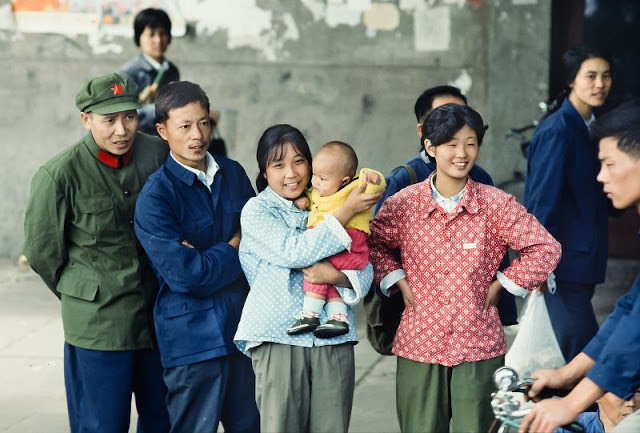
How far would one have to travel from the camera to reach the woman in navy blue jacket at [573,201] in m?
5.47

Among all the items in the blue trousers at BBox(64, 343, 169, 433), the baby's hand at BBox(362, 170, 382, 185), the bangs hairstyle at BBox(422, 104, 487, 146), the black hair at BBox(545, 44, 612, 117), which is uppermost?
the black hair at BBox(545, 44, 612, 117)

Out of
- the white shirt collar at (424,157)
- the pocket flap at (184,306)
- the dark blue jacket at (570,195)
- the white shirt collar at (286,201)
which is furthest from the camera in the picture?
the dark blue jacket at (570,195)

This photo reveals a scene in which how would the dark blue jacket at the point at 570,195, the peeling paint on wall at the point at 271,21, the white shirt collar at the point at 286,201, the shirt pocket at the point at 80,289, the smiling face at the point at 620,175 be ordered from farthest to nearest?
the peeling paint on wall at the point at 271,21 → the dark blue jacket at the point at 570,195 → the shirt pocket at the point at 80,289 → the white shirt collar at the point at 286,201 → the smiling face at the point at 620,175

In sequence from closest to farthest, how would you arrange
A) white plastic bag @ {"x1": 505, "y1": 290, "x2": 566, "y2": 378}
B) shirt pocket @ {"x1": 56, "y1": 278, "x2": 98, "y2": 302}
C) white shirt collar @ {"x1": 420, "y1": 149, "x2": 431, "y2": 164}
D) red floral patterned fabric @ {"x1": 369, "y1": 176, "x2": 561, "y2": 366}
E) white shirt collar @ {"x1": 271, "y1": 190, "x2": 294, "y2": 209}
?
red floral patterned fabric @ {"x1": 369, "y1": 176, "x2": 561, "y2": 366} → white shirt collar @ {"x1": 271, "y1": 190, "x2": 294, "y2": 209} → shirt pocket @ {"x1": 56, "y1": 278, "x2": 98, "y2": 302} → white shirt collar @ {"x1": 420, "y1": 149, "x2": 431, "y2": 164} → white plastic bag @ {"x1": 505, "y1": 290, "x2": 566, "y2": 378}

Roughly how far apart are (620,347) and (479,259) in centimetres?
87

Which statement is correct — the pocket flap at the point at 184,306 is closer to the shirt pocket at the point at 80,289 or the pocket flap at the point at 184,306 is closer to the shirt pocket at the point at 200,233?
the shirt pocket at the point at 200,233

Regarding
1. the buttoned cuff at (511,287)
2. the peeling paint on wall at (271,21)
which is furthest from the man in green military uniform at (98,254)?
the peeling paint on wall at (271,21)

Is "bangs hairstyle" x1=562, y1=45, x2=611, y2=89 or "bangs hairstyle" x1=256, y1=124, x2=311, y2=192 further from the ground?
"bangs hairstyle" x1=562, y1=45, x2=611, y2=89

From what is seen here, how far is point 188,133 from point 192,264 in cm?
53

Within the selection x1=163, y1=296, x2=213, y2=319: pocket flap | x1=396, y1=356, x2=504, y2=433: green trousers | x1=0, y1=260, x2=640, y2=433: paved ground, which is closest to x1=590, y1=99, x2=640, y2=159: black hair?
x1=396, y1=356, x2=504, y2=433: green trousers

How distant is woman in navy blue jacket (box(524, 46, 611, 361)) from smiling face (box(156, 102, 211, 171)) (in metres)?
1.84

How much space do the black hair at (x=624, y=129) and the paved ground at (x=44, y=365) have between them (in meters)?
2.43

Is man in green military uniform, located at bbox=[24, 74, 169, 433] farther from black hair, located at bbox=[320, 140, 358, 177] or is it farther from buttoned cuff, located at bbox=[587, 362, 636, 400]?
buttoned cuff, located at bbox=[587, 362, 636, 400]

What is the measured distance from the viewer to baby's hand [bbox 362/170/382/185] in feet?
13.2
